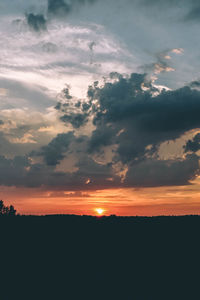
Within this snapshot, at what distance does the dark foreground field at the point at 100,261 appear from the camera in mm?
36469

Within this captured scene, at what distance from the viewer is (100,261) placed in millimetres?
46375

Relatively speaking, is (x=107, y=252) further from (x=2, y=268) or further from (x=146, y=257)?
(x=2, y=268)

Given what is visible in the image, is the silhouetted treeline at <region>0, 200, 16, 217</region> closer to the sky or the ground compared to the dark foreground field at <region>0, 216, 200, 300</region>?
closer to the sky

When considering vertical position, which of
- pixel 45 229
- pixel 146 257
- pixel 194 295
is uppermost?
pixel 45 229

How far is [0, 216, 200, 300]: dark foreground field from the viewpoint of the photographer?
36469mm

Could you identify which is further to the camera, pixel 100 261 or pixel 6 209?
pixel 6 209

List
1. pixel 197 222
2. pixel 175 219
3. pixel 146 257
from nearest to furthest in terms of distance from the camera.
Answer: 1. pixel 146 257
2. pixel 197 222
3. pixel 175 219

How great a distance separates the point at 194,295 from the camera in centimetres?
3550

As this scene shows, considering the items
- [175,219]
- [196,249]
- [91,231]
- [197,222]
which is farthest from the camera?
[175,219]

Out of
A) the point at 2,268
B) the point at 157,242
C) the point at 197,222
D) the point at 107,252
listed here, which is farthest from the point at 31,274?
the point at 197,222

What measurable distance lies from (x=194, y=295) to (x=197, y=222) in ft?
133

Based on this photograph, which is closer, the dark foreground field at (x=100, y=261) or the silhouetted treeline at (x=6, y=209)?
the dark foreground field at (x=100, y=261)

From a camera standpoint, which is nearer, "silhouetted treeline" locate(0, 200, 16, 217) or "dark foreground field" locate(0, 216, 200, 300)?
"dark foreground field" locate(0, 216, 200, 300)

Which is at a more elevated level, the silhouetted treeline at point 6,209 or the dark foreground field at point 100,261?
the silhouetted treeline at point 6,209
